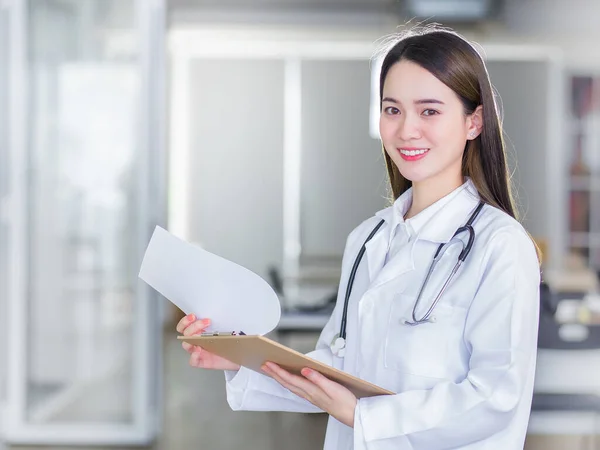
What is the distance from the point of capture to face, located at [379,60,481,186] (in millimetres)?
1168

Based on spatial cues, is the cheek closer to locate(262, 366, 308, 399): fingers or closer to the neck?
the neck

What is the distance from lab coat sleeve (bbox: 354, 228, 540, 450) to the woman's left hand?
0.02 m

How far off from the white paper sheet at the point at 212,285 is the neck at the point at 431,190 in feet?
0.96

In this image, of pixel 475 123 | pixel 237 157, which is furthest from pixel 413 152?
pixel 237 157

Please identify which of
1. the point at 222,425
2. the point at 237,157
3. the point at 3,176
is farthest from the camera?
the point at 237,157

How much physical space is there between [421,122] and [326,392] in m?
0.41

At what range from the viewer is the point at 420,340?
1148 millimetres

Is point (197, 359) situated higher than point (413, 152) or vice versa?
point (413, 152)

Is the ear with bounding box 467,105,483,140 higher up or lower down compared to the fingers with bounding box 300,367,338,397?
higher up

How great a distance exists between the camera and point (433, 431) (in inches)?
42.8

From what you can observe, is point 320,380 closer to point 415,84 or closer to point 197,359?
point 197,359

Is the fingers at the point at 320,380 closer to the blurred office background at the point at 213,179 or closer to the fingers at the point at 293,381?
the fingers at the point at 293,381

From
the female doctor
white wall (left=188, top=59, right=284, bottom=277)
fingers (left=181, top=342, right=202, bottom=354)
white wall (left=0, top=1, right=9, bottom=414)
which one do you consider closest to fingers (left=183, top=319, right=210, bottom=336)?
the female doctor

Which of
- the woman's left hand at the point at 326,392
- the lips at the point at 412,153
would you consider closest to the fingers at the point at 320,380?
the woman's left hand at the point at 326,392
